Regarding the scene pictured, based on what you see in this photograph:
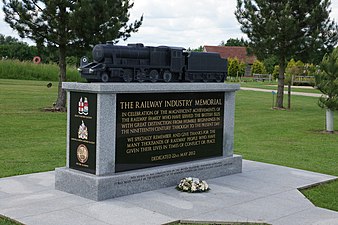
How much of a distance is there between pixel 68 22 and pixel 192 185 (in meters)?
14.0

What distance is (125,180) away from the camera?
9.03 m

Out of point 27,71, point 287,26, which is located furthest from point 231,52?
point 287,26

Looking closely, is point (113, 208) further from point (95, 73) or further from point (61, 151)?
point (61, 151)

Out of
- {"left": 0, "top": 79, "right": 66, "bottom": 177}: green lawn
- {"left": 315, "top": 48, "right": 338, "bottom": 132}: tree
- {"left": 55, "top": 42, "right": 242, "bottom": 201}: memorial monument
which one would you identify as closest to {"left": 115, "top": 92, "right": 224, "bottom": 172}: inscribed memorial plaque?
{"left": 55, "top": 42, "right": 242, "bottom": 201}: memorial monument

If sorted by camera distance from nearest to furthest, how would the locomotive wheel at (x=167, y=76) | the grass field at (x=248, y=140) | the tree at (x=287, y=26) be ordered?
the locomotive wheel at (x=167, y=76) < the grass field at (x=248, y=140) < the tree at (x=287, y=26)

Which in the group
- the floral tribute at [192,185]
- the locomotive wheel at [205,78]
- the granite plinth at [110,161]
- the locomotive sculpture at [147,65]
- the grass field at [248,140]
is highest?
the locomotive sculpture at [147,65]

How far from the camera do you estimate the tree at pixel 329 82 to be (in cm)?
1881

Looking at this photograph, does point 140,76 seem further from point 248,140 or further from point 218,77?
point 248,140

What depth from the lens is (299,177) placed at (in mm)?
11039

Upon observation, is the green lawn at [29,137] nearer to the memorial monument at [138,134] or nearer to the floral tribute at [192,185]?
the memorial monument at [138,134]

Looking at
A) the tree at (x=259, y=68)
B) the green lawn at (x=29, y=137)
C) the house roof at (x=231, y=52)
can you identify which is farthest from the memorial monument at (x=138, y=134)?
the house roof at (x=231, y=52)

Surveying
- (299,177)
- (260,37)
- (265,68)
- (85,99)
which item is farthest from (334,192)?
(265,68)

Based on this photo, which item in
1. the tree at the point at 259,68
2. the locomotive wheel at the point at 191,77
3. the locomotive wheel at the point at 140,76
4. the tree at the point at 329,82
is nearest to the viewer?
the locomotive wheel at the point at 140,76

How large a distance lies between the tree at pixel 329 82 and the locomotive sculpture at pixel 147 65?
8.45 metres
